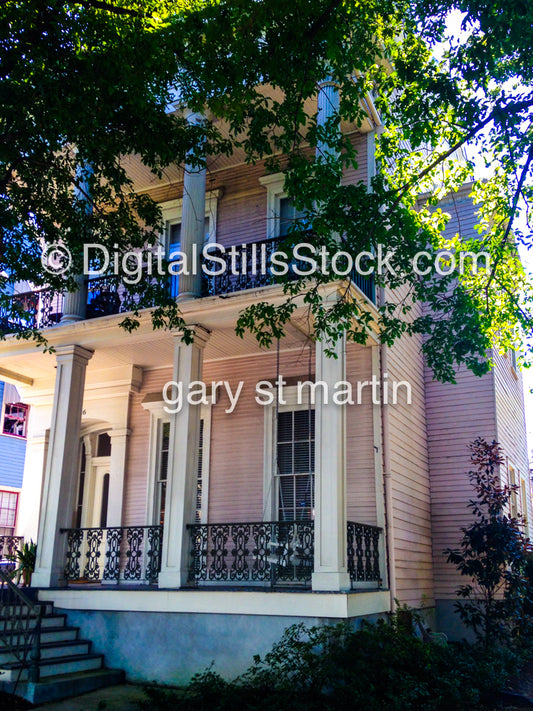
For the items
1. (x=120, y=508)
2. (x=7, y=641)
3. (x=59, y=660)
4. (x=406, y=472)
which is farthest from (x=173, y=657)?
(x=406, y=472)

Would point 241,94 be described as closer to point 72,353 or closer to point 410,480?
point 72,353

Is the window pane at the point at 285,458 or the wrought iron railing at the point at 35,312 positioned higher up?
the wrought iron railing at the point at 35,312

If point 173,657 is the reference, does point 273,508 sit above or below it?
above

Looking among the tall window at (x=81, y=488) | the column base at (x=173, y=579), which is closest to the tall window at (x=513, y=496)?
the column base at (x=173, y=579)

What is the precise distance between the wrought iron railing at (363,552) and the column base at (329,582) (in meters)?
0.74

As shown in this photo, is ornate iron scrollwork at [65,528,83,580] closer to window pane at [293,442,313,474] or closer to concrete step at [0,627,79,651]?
concrete step at [0,627,79,651]

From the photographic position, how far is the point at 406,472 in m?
12.9

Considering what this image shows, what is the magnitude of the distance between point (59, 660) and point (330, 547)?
4114 mm

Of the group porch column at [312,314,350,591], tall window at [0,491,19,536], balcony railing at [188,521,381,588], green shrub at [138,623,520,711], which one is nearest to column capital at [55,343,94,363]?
balcony railing at [188,521,381,588]

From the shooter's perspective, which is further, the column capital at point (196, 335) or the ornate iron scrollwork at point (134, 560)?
the column capital at point (196, 335)

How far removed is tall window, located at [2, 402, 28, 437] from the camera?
21672 mm

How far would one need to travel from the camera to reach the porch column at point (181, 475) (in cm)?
1038

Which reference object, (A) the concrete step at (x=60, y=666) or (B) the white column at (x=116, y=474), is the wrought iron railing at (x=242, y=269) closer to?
(B) the white column at (x=116, y=474)

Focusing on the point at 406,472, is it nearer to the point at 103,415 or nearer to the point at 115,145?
the point at 103,415
